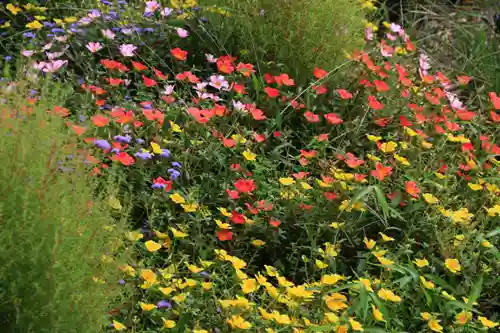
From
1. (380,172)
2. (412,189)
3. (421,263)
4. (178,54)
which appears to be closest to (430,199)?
(412,189)

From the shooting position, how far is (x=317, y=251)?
2.93 metres

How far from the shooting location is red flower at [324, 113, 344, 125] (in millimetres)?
3629

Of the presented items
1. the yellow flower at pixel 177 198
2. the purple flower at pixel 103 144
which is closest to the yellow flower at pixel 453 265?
the yellow flower at pixel 177 198

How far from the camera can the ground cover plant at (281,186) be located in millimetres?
2646

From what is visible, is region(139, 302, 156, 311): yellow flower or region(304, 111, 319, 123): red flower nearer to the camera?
region(139, 302, 156, 311): yellow flower

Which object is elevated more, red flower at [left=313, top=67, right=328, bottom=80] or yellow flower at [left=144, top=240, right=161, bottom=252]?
red flower at [left=313, top=67, right=328, bottom=80]

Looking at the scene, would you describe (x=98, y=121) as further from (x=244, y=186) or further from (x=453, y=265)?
(x=453, y=265)

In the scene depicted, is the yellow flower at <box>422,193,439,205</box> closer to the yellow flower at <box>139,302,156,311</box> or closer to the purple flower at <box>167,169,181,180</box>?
the purple flower at <box>167,169,181,180</box>

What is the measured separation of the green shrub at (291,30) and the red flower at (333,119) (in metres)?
0.47

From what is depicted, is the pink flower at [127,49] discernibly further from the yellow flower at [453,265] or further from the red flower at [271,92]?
the yellow flower at [453,265]

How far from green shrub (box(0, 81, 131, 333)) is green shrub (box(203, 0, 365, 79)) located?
6.69ft

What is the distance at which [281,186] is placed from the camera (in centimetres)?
327

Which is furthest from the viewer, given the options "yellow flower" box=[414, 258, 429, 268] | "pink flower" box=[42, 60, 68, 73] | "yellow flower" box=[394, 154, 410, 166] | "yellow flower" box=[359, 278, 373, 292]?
"pink flower" box=[42, 60, 68, 73]

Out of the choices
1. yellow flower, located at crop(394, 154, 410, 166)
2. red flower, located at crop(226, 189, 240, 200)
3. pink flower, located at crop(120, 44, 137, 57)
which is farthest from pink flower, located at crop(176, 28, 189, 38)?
yellow flower, located at crop(394, 154, 410, 166)
